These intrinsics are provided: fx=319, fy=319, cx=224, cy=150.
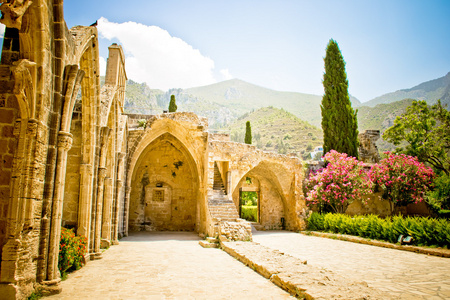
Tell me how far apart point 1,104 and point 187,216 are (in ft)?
47.1

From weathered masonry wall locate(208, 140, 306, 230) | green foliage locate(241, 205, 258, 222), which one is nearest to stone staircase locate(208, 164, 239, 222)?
weathered masonry wall locate(208, 140, 306, 230)

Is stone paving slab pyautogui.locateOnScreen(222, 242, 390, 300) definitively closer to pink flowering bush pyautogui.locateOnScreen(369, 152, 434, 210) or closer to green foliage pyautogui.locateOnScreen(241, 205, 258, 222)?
pink flowering bush pyautogui.locateOnScreen(369, 152, 434, 210)

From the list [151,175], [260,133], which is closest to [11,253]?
[151,175]

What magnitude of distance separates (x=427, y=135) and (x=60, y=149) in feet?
63.1

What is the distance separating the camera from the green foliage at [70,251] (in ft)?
19.4

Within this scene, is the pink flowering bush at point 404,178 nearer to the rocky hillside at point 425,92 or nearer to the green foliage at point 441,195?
the green foliage at point 441,195

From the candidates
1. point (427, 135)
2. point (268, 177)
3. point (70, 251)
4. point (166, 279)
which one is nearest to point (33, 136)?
point (70, 251)

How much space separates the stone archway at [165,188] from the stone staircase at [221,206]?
115 inches

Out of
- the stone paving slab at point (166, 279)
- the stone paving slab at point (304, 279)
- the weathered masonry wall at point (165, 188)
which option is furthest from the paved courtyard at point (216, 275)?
the weathered masonry wall at point (165, 188)

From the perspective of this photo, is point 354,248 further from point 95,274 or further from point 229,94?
point 229,94

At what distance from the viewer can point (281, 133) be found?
201 ft

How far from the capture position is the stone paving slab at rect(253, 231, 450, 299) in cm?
554

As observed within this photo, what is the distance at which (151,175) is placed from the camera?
1816 cm

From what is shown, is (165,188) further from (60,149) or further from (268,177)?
(60,149)
